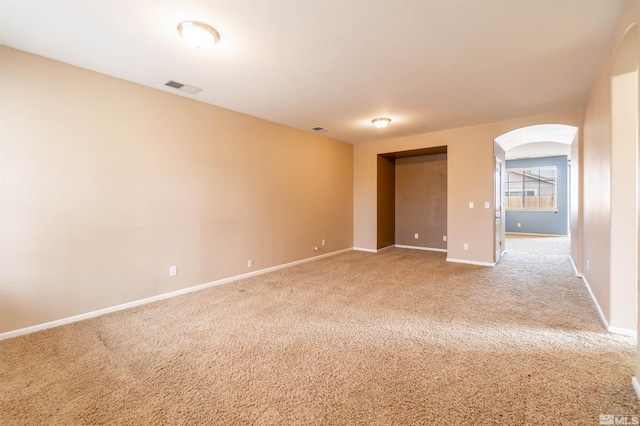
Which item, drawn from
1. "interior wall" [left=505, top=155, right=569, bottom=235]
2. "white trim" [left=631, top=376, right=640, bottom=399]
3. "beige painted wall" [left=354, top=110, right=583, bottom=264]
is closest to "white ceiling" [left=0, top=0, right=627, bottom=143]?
"beige painted wall" [left=354, top=110, right=583, bottom=264]

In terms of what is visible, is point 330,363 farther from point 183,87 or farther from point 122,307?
point 183,87

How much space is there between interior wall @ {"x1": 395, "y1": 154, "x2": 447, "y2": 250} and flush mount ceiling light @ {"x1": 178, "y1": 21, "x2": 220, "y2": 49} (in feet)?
19.2

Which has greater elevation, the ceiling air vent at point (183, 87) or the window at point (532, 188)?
the ceiling air vent at point (183, 87)

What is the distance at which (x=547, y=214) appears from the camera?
930cm

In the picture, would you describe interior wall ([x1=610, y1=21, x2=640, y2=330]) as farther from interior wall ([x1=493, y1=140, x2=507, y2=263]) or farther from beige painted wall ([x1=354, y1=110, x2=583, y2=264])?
interior wall ([x1=493, y1=140, x2=507, y2=263])

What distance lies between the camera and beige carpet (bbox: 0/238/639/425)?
1.63 meters

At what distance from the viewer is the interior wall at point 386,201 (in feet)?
22.4

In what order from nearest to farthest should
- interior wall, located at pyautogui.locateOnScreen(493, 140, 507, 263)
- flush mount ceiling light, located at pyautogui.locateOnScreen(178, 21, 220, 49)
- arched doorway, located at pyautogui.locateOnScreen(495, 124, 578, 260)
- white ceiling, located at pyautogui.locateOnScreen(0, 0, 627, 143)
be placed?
white ceiling, located at pyautogui.locateOnScreen(0, 0, 627, 143) → flush mount ceiling light, located at pyautogui.locateOnScreen(178, 21, 220, 49) → interior wall, located at pyautogui.locateOnScreen(493, 140, 507, 263) → arched doorway, located at pyautogui.locateOnScreen(495, 124, 578, 260)

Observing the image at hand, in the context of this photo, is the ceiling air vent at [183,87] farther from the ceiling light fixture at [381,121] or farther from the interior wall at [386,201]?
the interior wall at [386,201]

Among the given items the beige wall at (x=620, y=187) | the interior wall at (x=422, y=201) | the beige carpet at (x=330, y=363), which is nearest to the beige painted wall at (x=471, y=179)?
the interior wall at (x=422, y=201)

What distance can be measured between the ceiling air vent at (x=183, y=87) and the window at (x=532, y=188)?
1056 cm

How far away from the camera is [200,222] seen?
155 inches

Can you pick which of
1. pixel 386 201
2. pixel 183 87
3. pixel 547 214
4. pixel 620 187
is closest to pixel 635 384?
pixel 620 187

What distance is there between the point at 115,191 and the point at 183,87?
152 centimetres
